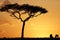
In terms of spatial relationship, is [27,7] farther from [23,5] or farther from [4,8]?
[4,8]

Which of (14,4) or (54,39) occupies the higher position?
(14,4)

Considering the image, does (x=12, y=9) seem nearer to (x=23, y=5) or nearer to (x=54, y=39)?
(x=23, y=5)

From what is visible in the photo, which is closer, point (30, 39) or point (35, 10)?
point (30, 39)

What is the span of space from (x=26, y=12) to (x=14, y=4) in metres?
2.29

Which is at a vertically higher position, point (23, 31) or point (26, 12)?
point (26, 12)

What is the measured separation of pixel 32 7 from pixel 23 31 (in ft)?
13.3

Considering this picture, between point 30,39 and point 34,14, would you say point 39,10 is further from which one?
point 30,39

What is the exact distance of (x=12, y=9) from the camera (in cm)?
4109

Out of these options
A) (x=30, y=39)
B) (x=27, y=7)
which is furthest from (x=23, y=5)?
(x=30, y=39)

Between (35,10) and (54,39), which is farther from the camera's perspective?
(35,10)

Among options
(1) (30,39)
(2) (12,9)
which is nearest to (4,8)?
(2) (12,9)

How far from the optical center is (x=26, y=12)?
4081cm

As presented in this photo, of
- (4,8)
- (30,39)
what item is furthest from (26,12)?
(30,39)

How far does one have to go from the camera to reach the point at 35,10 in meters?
41.0
